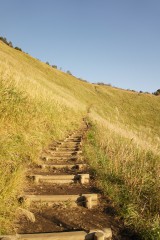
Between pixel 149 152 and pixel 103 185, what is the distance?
268cm

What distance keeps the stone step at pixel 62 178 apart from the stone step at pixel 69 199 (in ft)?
3.17

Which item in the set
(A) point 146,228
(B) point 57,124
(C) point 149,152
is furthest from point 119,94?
(A) point 146,228

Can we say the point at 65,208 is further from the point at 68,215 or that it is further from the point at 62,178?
the point at 62,178

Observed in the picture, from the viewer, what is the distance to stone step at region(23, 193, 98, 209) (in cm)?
487

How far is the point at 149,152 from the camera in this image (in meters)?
8.01

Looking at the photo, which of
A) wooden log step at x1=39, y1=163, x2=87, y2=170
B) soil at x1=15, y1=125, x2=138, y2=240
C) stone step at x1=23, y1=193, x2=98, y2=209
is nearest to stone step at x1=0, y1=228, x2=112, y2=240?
soil at x1=15, y1=125, x2=138, y2=240

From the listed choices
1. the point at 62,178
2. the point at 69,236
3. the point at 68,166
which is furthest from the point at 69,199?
the point at 68,166

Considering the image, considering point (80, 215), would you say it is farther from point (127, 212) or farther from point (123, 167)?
point (123, 167)

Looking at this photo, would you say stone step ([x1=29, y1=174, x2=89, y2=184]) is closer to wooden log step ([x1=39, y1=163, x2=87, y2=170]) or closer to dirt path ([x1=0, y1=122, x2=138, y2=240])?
dirt path ([x1=0, y1=122, x2=138, y2=240])

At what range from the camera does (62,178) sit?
244 inches

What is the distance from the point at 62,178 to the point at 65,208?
1394mm

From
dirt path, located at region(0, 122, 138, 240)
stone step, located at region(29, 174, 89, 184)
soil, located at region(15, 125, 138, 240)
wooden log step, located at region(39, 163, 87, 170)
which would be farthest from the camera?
wooden log step, located at region(39, 163, 87, 170)

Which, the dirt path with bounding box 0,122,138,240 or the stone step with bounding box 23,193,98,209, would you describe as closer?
the dirt path with bounding box 0,122,138,240

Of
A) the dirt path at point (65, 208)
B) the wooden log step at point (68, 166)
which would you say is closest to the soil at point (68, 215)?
the dirt path at point (65, 208)
